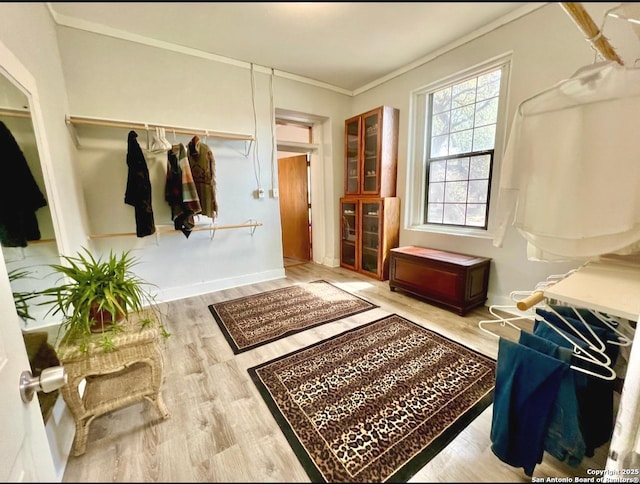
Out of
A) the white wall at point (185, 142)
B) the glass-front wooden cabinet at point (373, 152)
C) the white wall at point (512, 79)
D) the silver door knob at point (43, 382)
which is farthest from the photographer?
the glass-front wooden cabinet at point (373, 152)

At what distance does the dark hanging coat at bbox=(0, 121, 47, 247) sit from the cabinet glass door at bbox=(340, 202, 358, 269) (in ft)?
10.0

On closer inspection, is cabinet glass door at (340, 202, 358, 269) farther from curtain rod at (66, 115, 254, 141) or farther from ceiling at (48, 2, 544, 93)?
ceiling at (48, 2, 544, 93)

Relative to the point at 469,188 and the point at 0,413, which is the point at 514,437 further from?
the point at 469,188

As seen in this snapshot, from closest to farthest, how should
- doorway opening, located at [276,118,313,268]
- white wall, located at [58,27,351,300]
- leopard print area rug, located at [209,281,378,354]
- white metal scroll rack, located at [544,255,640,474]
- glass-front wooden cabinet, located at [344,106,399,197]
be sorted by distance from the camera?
white metal scroll rack, located at [544,255,640,474]
leopard print area rug, located at [209,281,378,354]
white wall, located at [58,27,351,300]
glass-front wooden cabinet, located at [344,106,399,197]
doorway opening, located at [276,118,313,268]

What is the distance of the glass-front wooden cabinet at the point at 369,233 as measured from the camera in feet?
10.8

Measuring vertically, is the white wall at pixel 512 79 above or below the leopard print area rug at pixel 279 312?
above

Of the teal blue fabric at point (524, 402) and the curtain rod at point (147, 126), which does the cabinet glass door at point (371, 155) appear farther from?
the teal blue fabric at point (524, 402)

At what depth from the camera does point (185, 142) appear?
277 cm

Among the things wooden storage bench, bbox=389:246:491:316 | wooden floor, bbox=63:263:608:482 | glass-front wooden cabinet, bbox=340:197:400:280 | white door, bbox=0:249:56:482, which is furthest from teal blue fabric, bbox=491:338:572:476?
glass-front wooden cabinet, bbox=340:197:400:280

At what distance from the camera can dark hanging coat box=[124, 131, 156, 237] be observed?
7.63ft

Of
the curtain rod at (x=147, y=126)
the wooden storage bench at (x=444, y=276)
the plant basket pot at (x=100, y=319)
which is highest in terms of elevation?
the curtain rod at (x=147, y=126)

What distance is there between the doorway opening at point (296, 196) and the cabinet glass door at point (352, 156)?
1.94 ft

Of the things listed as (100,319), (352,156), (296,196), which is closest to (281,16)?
(100,319)

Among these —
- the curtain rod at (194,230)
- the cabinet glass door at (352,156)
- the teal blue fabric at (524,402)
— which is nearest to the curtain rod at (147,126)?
the curtain rod at (194,230)
